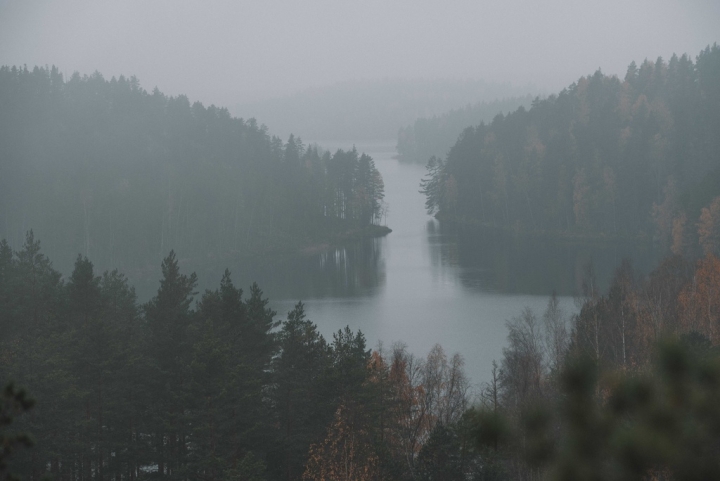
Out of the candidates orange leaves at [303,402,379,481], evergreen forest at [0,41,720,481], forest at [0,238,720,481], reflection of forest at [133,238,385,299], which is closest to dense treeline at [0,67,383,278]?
evergreen forest at [0,41,720,481]

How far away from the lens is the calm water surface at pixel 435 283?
36.0 metres

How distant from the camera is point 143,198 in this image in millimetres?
63219

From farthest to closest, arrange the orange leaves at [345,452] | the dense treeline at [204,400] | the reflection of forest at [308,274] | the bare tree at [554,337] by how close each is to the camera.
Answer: the reflection of forest at [308,274] < the bare tree at [554,337] < the dense treeline at [204,400] < the orange leaves at [345,452]

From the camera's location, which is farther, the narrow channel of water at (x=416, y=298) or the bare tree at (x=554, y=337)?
the narrow channel of water at (x=416, y=298)

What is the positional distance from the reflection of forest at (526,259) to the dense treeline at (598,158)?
387 centimetres

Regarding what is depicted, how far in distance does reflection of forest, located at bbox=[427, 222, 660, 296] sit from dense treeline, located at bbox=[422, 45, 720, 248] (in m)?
3.87

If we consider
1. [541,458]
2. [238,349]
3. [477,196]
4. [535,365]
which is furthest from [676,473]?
[477,196]

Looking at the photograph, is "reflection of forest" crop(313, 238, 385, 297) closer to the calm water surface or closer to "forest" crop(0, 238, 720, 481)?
the calm water surface

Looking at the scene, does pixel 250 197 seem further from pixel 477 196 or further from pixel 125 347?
pixel 125 347

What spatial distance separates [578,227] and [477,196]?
1564 cm

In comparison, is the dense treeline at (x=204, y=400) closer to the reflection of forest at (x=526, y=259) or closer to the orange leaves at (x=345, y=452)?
the orange leaves at (x=345, y=452)

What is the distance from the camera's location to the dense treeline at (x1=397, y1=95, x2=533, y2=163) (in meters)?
146

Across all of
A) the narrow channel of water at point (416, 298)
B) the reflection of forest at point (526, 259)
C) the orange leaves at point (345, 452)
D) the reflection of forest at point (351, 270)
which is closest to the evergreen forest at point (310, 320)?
the orange leaves at point (345, 452)

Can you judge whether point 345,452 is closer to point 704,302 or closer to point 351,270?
point 704,302
